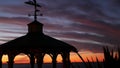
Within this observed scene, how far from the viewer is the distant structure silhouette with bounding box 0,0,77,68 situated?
40.3 feet

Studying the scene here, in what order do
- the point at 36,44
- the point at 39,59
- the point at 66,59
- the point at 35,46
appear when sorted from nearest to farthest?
the point at 35,46
the point at 36,44
the point at 39,59
the point at 66,59

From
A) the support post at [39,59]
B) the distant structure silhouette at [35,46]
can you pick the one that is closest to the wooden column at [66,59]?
the distant structure silhouette at [35,46]

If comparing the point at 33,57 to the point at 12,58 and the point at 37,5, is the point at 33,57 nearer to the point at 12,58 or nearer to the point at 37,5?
the point at 12,58

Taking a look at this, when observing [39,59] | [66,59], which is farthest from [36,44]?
[66,59]

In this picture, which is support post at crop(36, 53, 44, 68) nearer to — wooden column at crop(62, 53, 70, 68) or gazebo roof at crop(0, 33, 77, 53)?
gazebo roof at crop(0, 33, 77, 53)

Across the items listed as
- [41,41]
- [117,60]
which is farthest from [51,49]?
[117,60]

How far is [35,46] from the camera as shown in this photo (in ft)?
39.7

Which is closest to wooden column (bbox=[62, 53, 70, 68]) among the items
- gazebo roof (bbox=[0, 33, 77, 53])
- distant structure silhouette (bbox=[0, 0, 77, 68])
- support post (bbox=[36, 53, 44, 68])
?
distant structure silhouette (bbox=[0, 0, 77, 68])

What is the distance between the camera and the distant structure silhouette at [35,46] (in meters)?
12.3

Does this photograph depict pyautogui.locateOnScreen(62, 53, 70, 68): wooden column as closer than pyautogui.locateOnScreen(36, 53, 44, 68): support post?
No

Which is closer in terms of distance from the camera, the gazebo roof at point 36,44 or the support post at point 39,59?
the gazebo roof at point 36,44

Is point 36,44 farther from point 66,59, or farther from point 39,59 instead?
point 66,59

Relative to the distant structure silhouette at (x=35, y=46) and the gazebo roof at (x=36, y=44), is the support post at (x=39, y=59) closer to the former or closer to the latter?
the distant structure silhouette at (x=35, y=46)

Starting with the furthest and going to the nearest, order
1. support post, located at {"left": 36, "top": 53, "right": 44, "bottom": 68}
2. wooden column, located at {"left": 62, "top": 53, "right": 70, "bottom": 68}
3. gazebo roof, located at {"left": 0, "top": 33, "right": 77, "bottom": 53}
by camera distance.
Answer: wooden column, located at {"left": 62, "top": 53, "right": 70, "bottom": 68}
support post, located at {"left": 36, "top": 53, "right": 44, "bottom": 68}
gazebo roof, located at {"left": 0, "top": 33, "right": 77, "bottom": 53}
